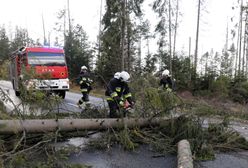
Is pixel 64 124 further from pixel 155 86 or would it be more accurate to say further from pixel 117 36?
pixel 117 36

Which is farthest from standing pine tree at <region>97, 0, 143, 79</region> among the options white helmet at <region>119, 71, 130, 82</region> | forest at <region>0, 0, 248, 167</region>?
white helmet at <region>119, 71, 130, 82</region>

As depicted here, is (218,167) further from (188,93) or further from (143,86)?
(188,93)

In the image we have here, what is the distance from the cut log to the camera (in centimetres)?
518

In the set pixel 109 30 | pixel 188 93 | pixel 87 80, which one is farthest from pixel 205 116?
pixel 109 30

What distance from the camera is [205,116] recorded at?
6.04m

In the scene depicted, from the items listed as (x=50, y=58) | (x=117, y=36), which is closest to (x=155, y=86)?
(x=50, y=58)

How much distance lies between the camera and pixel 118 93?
7.03 metres

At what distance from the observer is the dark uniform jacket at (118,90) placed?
6857 millimetres

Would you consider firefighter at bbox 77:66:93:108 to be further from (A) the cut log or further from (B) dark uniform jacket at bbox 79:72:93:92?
(A) the cut log

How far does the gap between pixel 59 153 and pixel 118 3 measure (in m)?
15.3

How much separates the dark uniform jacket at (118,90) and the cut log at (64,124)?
0.79m

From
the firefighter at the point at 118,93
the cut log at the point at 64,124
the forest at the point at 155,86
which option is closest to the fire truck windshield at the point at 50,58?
the forest at the point at 155,86

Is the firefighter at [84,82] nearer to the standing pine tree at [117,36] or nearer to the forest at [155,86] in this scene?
the forest at [155,86]

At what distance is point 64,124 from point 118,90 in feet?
5.90
